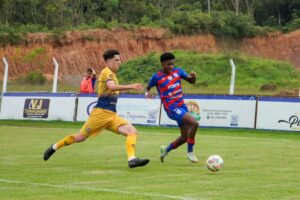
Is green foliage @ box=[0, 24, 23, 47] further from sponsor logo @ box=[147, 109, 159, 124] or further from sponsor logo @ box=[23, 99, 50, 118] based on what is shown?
sponsor logo @ box=[147, 109, 159, 124]

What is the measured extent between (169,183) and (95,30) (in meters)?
68.4

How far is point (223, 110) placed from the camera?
25.2 m

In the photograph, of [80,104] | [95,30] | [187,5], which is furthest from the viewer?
[187,5]

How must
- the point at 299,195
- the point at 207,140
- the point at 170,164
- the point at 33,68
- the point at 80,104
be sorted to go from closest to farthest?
the point at 299,195 < the point at 170,164 < the point at 207,140 < the point at 80,104 < the point at 33,68

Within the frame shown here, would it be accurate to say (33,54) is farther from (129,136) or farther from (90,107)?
(129,136)

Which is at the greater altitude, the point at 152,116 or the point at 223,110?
the point at 223,110

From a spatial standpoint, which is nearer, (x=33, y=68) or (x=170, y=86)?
(x=170, y=86)

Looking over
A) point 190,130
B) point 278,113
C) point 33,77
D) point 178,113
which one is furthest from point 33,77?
point 190,130

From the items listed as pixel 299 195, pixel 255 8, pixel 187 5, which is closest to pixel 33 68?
pixel 187 5

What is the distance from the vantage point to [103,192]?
31.4ft

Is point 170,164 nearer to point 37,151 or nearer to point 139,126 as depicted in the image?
point 37,151

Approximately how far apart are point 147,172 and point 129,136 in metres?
0.89

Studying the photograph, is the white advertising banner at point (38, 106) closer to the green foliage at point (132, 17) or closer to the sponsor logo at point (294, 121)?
the sponsor logo at point (294, 121)

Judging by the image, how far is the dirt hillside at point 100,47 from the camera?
2835 inches
